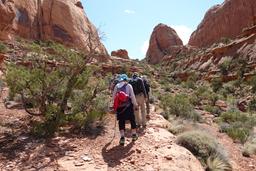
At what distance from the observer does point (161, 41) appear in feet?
275

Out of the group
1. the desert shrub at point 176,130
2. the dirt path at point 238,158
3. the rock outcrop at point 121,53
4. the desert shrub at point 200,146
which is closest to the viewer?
the desert shrub at point 200,146

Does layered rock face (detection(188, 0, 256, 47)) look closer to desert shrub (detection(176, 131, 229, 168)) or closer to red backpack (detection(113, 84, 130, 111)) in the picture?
desert shrub (detection(176, 131, 229, 168))

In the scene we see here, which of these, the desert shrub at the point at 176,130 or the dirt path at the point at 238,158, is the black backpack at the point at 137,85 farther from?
the dirt path at the point at 238,158

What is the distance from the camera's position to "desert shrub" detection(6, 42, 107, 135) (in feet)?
28.9

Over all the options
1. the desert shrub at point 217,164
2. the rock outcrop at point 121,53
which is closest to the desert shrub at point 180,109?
the desert shrub at point 217,164

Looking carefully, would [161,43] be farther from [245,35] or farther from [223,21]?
[245,35]

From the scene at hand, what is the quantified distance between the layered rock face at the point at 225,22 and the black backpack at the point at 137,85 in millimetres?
52870

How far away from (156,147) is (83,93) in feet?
10.4

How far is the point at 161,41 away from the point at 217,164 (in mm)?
77284

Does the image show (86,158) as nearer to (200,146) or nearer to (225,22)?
(200,146)

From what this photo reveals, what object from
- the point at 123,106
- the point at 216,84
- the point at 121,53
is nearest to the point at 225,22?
the point at 121,53

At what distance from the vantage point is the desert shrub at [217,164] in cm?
777

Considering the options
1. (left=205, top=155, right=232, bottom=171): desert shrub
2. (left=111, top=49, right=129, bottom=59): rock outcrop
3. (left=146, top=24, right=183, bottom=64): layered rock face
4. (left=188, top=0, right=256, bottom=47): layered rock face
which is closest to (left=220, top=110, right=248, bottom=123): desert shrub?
(left=205, top=155, right=232, bottom=171): desert shrub

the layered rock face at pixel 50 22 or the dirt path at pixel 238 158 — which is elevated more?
the layered rock face at pixel 50 22
